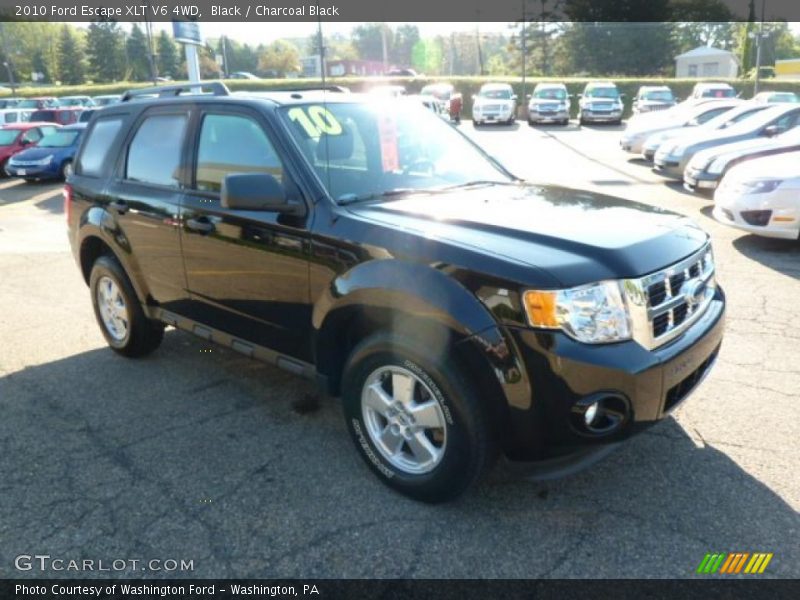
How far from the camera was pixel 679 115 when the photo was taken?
17.2 meters

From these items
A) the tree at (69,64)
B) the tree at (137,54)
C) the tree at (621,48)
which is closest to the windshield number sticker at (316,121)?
the tree at (621,48)

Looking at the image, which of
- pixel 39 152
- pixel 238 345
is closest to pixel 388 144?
pixel 238 345

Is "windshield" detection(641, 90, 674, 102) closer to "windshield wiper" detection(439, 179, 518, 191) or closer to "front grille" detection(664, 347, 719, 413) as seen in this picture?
"windshield wiper" detection(439, 179, 518, 191)

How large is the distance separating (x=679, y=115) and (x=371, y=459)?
55.2 feet

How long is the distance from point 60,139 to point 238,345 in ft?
53.5

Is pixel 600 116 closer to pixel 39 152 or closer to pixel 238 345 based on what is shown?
pixel 39 152

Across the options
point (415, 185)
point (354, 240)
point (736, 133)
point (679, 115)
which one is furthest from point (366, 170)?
point (679, 115)

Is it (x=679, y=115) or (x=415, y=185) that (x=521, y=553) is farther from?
(x=679, y=115)

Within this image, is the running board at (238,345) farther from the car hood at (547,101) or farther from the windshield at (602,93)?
the windshield at (602,93)

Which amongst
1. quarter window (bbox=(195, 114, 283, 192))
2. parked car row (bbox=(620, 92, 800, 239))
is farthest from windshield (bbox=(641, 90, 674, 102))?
quarter window (bbox=(195, 114, 283, 192))

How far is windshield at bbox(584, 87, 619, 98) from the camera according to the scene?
1164 inches

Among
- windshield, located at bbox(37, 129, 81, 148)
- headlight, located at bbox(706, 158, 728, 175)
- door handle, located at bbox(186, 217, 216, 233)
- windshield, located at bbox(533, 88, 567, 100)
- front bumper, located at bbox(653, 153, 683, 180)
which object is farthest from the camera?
windshield, located at bbox(533, 88, 567, 100)

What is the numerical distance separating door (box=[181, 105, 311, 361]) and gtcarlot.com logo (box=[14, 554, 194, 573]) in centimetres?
119

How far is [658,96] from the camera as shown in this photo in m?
29.4
